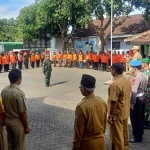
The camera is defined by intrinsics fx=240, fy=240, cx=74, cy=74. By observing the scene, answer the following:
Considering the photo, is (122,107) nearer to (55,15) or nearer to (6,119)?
(6,119)

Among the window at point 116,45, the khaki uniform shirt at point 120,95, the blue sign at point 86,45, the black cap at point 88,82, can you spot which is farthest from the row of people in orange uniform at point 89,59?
the black cap at point 88,82

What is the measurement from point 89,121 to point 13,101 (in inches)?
54.2

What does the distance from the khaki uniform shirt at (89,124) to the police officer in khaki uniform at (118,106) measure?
45.7 inches

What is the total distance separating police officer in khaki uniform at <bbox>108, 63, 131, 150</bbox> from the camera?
169 inches

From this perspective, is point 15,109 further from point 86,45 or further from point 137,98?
point 86,45

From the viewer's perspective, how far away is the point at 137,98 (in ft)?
17.0

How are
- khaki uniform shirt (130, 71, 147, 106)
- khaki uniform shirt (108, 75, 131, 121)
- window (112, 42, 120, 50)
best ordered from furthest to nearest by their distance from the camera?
window (112, 42, 120, 50)
khaki uniform shirt (130, 71, 147, 106)
khaki uniform shirt (108, 75, 131, 121)

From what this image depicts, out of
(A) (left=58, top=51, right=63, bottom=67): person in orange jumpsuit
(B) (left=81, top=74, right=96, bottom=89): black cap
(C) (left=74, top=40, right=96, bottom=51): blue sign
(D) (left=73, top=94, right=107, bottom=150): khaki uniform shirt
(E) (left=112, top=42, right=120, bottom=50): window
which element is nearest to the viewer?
(D) (left=73, top=94, right=107, bottom=150): khaki uniform shirt

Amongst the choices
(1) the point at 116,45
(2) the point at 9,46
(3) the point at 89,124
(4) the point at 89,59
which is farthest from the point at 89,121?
(2) the point at 9,46

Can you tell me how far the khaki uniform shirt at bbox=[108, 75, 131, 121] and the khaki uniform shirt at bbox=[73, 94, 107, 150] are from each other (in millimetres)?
1136

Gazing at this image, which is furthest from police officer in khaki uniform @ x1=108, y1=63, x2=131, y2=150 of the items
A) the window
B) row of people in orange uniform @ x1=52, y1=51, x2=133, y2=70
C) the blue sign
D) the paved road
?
the blue sign

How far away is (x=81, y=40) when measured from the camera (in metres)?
26.4

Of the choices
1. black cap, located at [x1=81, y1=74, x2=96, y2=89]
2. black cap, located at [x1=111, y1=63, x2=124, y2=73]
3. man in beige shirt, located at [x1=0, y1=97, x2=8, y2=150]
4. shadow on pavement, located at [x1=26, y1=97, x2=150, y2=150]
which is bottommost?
shadow on pavement, located at [x1=26, y1=97, x2=150, y2=150]

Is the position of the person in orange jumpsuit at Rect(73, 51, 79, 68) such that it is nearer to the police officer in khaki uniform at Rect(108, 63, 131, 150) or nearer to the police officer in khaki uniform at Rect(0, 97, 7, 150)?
the police officer in khaki uniform at Rect(108, 63, 131, 150)
